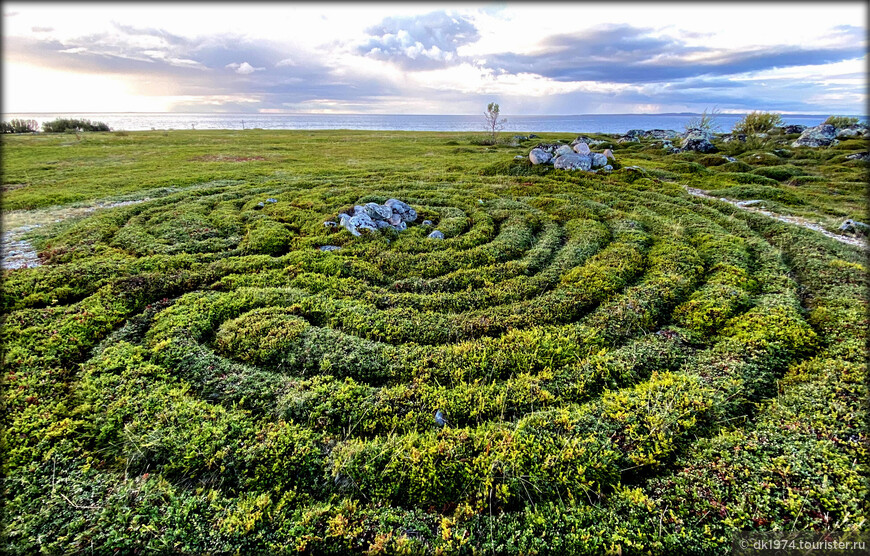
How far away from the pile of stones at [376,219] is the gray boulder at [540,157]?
793 inches

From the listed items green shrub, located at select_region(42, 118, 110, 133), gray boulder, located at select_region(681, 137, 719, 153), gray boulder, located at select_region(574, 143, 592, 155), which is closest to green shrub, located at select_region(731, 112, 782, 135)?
gray boulder, located at select_region(681, 137, 719, 153)

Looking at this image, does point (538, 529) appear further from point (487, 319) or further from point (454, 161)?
point (454, 161)

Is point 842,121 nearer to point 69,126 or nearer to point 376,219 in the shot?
point 376,219

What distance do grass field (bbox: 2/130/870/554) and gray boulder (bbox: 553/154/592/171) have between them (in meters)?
17.4

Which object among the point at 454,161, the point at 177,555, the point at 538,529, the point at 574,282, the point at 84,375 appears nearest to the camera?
the point at 177,555

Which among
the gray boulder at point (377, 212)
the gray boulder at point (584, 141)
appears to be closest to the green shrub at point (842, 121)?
the gray boulder at point (584, 141)

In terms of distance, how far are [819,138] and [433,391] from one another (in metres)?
68.9

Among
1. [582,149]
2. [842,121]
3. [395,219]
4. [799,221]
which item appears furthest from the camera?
[842,121]

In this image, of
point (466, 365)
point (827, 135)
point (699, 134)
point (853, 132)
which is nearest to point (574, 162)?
point (466, 365)

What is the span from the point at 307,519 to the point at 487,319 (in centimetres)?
690

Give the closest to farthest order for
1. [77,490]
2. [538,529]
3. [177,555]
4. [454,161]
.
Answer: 1. [177,555]
2. [538,529]
3. [77,490]
4. [454,161]

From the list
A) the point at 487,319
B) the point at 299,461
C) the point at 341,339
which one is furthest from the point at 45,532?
the point at 487,319

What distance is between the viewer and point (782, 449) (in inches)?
253

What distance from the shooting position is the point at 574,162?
34.2 m
